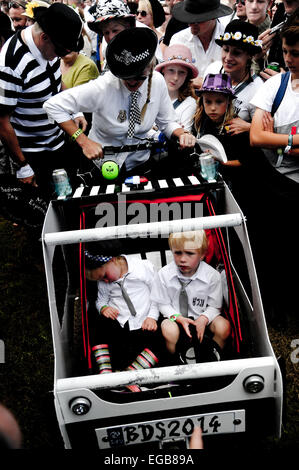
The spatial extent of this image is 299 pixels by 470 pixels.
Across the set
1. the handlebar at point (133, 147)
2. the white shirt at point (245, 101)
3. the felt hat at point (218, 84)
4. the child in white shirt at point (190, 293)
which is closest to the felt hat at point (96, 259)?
the child in white shirt at point (190, 293)

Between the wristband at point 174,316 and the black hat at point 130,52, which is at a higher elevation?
the black hat at point 130,52

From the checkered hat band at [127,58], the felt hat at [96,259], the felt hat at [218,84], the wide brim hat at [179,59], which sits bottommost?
the felt hat at [96,259]

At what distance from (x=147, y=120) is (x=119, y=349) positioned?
166cm

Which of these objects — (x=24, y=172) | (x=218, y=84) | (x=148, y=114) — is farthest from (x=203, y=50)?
(x=24, y=172)

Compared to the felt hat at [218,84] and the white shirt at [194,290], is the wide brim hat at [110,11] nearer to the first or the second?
the felt hat at [218,84]

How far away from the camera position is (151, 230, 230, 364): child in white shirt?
2.41 m

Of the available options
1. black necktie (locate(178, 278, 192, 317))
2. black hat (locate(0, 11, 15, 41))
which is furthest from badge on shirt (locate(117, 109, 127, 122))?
black hat (locate(0, 11, 15, 41))

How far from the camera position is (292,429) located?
2484 millimetres

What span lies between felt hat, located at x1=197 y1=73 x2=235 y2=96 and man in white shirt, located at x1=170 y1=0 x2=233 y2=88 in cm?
65

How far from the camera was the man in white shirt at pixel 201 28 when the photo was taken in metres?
4.05

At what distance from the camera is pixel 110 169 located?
289 cm

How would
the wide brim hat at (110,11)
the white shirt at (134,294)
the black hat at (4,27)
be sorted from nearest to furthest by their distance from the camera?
the white shirt at (134,294) → the wide brim hat at (110,11) → the black hat at (4,27)
